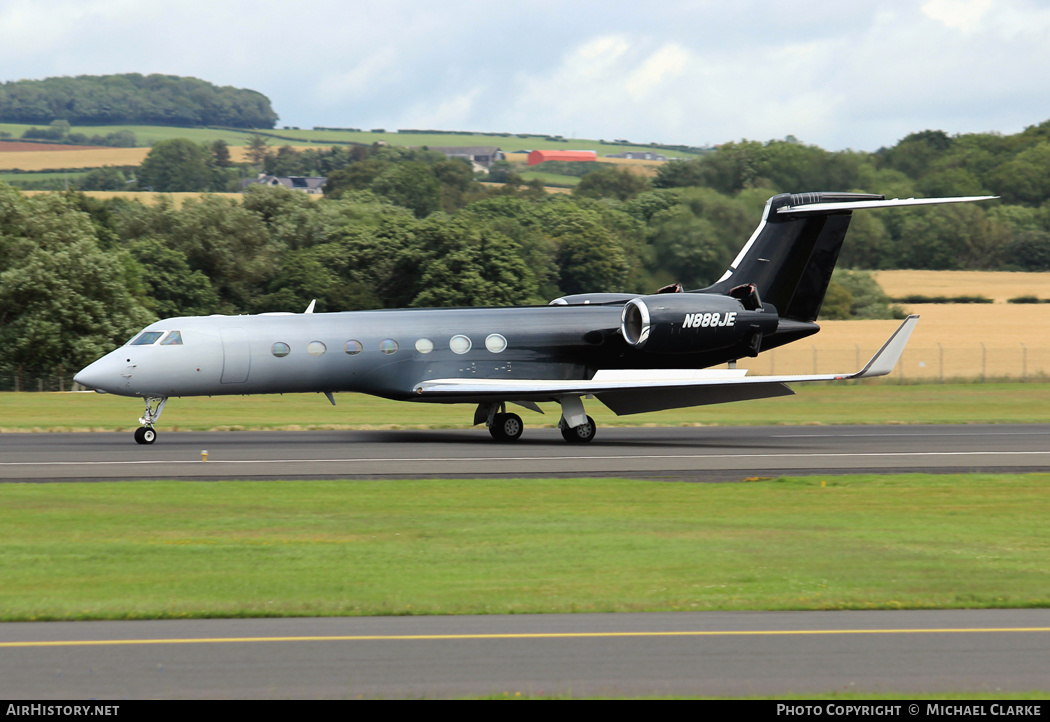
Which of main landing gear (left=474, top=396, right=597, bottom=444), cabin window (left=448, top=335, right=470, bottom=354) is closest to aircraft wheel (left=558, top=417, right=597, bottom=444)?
main landing gear (left=474, top=396, right=597, bottom=444)

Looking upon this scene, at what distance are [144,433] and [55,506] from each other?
1060 centimetres

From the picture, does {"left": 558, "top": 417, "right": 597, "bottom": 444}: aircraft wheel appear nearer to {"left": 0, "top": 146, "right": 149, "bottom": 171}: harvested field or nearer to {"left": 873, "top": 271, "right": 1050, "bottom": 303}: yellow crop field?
{"left": 873, "top": 271, "right": 1050, "bottom": 303}: yellow crop field

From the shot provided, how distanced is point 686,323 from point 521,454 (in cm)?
657

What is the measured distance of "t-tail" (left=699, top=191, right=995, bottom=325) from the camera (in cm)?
3406

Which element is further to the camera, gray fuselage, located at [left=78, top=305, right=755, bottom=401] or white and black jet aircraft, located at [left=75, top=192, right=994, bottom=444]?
white and black jet aircraft, located at [left=75, top=192, right=994, bottom=444]

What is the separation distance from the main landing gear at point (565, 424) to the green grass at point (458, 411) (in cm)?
486

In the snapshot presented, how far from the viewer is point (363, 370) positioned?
98.4 ft

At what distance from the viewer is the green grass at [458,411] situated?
3722 centimetres

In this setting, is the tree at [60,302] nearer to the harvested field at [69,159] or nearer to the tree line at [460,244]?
the tree line at [460,244]

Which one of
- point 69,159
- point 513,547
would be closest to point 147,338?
point 513,547

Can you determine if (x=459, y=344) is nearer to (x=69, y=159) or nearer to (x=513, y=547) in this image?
(x=513, y=547)

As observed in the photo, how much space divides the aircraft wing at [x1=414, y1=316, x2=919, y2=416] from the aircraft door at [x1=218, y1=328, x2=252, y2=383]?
4.28 meters

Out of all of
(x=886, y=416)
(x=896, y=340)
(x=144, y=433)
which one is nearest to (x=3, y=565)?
(x=144, y=433)

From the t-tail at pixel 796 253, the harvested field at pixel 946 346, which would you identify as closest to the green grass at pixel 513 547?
the t-tail at pixel 796 253
